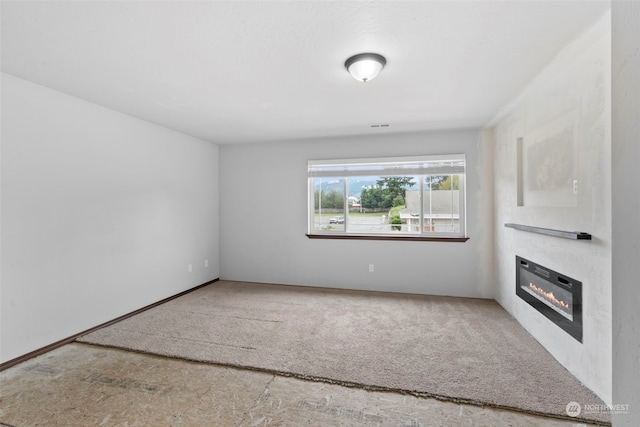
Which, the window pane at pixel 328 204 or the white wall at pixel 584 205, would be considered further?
the window pane at pixel 328 204

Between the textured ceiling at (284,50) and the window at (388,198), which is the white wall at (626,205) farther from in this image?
the window at (388,198)

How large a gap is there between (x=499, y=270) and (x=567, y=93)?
240cm

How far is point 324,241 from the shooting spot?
15.7 feet

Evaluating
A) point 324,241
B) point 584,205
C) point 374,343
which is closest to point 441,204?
point 324,241

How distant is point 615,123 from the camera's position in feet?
2.67

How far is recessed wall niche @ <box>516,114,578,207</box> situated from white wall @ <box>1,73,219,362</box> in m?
4.50

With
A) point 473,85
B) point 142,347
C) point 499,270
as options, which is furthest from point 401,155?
point 142,347

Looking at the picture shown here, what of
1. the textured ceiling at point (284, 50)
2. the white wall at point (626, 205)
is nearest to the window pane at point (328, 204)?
the textured ceiling at point (284, 50)

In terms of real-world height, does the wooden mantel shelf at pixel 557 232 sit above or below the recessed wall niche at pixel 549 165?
below

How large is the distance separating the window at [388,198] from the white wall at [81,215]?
2187 mm

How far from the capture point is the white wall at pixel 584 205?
1.90 meters

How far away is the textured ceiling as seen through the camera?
1.69 meters

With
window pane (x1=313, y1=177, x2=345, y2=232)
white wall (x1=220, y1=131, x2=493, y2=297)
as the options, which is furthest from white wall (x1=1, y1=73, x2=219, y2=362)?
window pane (x1=313, y1=177, x2=345, y2=232)

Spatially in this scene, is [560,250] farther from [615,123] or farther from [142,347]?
[142,347]
